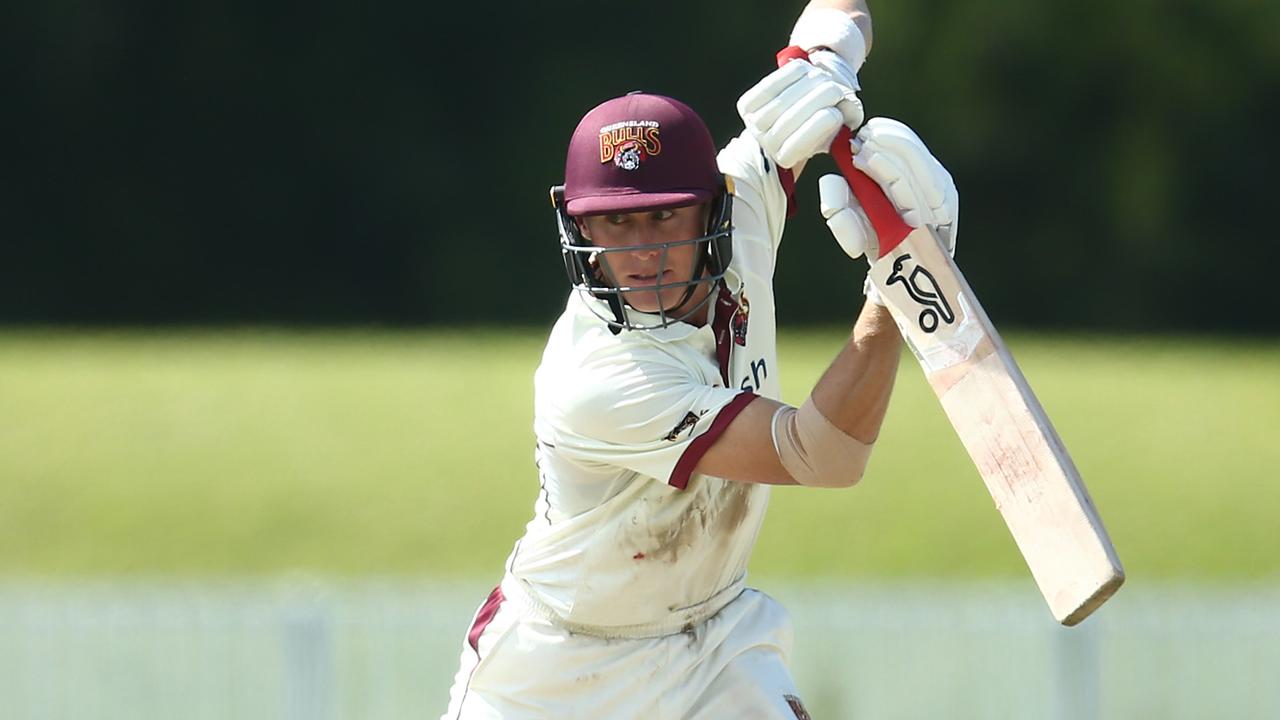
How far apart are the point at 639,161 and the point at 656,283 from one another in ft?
0.65

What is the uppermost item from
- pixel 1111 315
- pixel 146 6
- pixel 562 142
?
pixel 146 6

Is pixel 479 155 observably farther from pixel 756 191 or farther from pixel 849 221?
pixel 849 221

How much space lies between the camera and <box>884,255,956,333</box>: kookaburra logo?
100 inches

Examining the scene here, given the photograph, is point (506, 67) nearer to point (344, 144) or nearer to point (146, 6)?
point (344, 144)

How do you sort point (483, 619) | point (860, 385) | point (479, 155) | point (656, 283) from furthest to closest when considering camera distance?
point (479, 155), point (483, 619), point (656, 283), point (860, 385)

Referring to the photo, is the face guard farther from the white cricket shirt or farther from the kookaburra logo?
the kookaburra logo

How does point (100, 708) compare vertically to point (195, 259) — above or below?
above

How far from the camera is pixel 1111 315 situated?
16984 mm

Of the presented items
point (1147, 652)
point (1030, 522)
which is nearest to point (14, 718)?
point (1147, 652)

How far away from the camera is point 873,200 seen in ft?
8.46

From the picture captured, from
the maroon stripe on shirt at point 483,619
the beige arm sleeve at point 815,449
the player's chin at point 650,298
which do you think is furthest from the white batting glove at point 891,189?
the maroon stripe on shirt at point 483,619

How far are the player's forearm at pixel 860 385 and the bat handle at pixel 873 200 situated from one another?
142 millimetres

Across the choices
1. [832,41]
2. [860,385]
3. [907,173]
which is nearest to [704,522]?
[860,385]

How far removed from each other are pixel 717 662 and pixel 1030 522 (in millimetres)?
695
